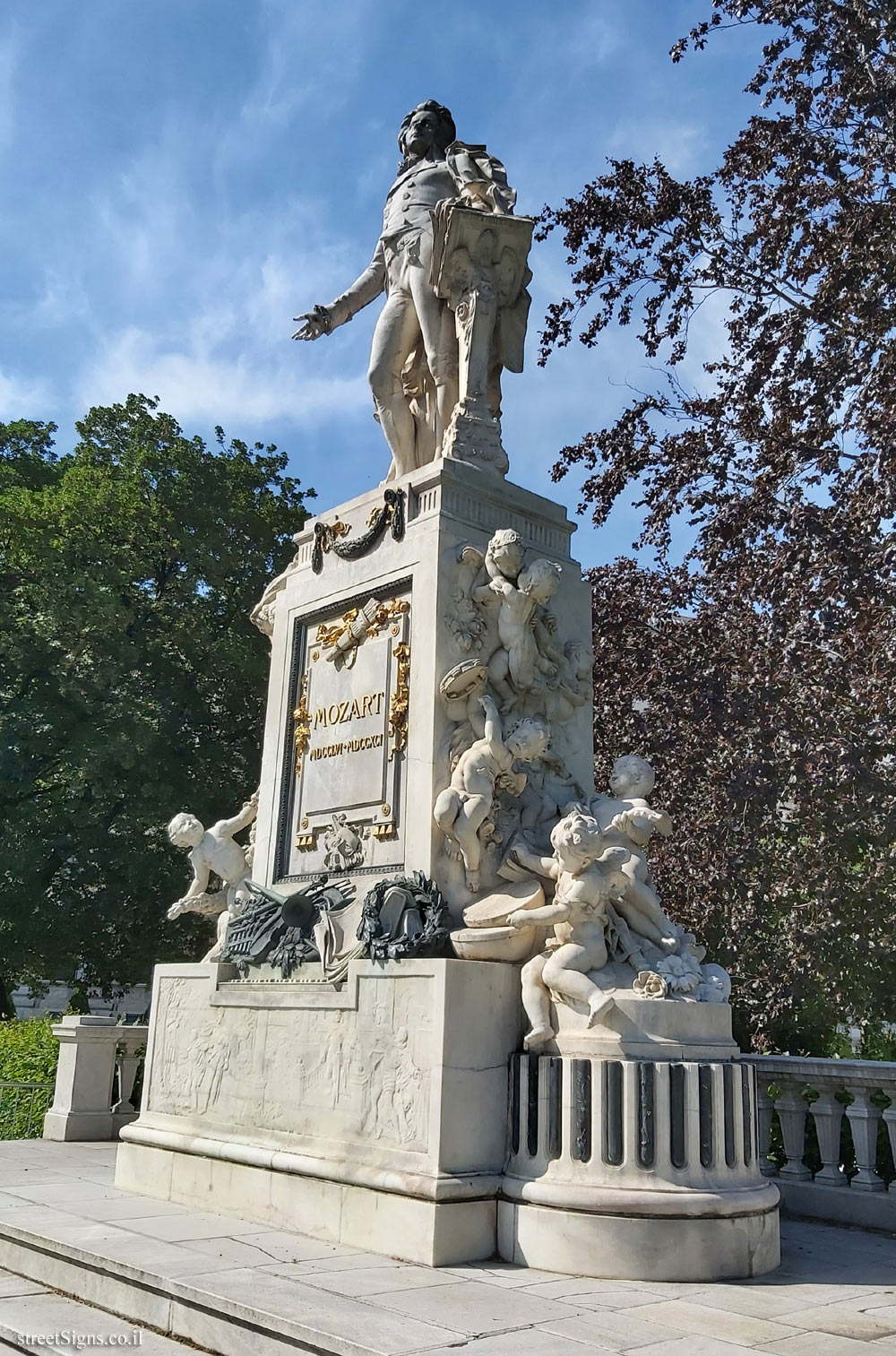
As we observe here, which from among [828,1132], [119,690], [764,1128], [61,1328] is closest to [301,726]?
[764,1128]

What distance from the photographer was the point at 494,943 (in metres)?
6.54

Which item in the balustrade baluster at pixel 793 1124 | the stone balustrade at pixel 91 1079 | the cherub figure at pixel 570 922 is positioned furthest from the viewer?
the stone balustrade at pixel 91 1079

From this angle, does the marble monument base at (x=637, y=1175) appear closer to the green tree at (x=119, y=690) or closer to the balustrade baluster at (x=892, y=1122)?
the balustrade baluster at (x=892, y=1122)

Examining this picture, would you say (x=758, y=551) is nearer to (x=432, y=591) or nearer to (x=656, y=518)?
(x=656, y=518)

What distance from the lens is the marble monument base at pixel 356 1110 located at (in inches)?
238

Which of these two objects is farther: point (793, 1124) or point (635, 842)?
point (793, 1124)

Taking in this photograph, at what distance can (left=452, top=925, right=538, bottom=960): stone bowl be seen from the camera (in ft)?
21.4

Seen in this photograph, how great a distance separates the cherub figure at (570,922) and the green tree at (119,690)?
13.3 metres

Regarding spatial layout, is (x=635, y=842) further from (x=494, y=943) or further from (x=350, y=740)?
(x=350, y=740)

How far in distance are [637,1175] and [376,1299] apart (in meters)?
1.48

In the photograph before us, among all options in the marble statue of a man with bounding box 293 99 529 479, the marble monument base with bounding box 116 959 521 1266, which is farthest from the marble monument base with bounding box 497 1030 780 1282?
the marble statue of a man with bounding box 293 99 529 479

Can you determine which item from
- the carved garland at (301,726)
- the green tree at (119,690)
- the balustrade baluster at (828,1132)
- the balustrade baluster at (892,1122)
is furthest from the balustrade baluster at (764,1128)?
the green tree at (119,690)

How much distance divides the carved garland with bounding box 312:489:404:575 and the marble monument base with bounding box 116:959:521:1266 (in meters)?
3.05

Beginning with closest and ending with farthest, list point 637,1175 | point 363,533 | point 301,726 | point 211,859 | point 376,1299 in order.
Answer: point 376,1299
point 637,1175
point 363,533
point 301,726
point 211,859
